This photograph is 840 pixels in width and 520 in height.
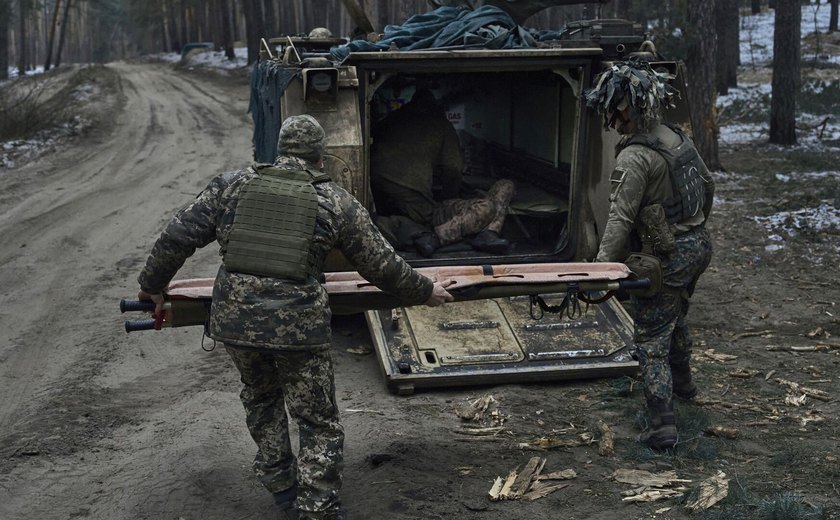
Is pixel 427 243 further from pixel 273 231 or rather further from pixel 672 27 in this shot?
pixel 672 27

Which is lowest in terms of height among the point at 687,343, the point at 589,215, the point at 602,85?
the point at 687,343

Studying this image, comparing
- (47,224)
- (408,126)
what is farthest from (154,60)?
(408,126)

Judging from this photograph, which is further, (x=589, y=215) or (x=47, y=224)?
(x=47, y=224)

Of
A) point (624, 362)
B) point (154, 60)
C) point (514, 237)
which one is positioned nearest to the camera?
point (624, 362)

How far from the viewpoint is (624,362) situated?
669cm

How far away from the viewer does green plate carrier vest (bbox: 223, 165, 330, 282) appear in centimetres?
421

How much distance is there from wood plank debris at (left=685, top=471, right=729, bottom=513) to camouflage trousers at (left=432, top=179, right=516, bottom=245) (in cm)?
382

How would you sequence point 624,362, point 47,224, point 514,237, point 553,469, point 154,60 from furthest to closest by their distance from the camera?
point 154,60 < point 47,224 < point 514,237 < point 624,362 < point 553,469

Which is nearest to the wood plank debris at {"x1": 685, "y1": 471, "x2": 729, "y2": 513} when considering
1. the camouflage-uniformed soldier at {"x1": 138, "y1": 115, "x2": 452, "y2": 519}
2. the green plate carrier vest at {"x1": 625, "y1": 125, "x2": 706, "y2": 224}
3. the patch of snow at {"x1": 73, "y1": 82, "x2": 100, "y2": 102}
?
→ the green plate carrier vest at {"x1": 625, "y1": 125, "x2": 706, "y2": 224}

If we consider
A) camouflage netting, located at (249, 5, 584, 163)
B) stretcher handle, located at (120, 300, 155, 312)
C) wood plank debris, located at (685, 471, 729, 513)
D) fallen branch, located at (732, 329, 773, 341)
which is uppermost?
camouflage netting, located at (249, 5, 584, 163)

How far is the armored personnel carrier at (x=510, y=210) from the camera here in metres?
6.68

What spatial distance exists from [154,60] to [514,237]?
51.9 metres

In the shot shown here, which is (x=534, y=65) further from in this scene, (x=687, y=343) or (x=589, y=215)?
(x=687, y=343)

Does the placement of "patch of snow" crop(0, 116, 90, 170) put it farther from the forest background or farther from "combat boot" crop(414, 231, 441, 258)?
"combat boot" crop(414, 231, 441, 258)
